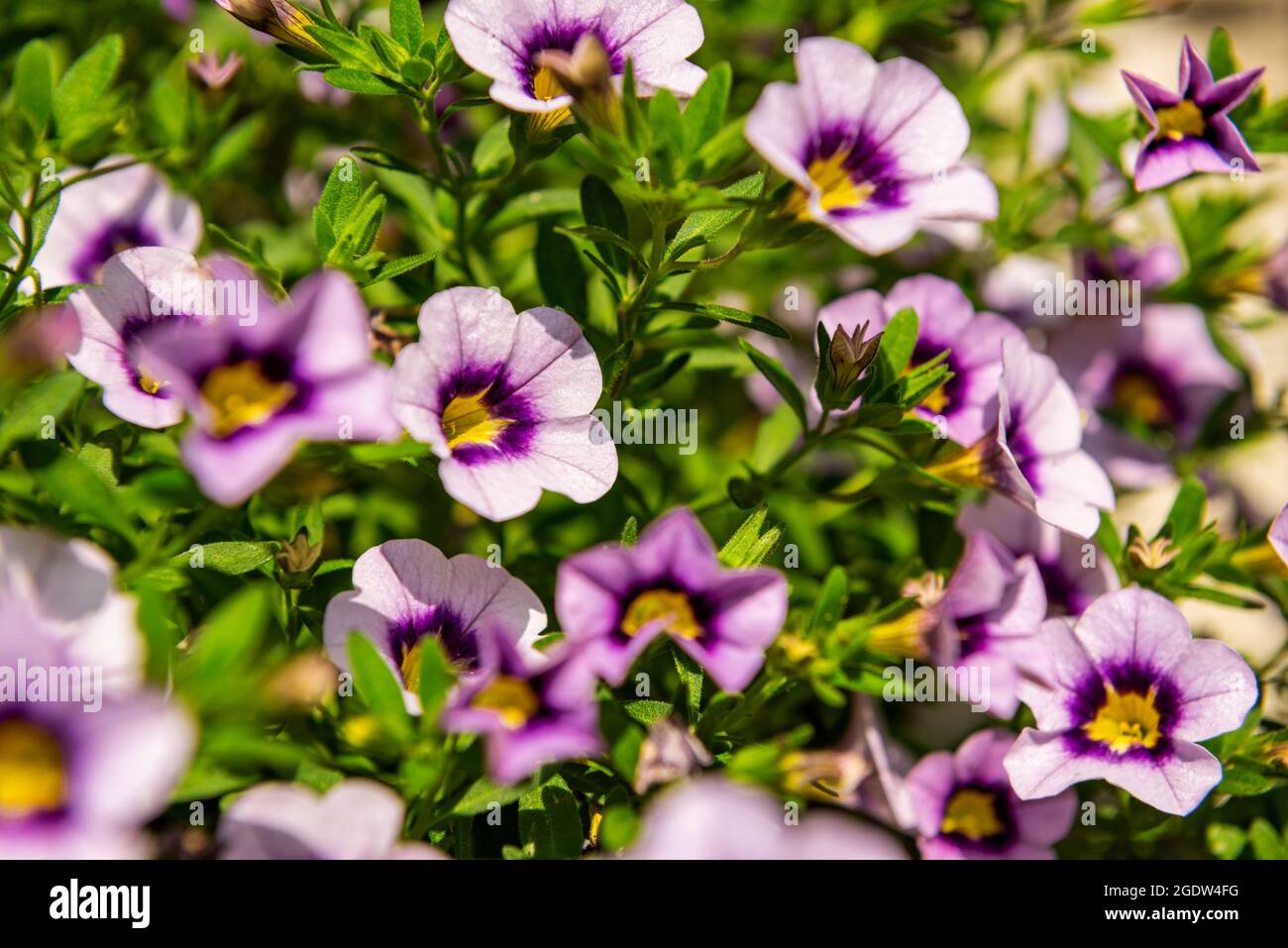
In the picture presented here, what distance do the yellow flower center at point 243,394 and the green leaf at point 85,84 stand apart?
0.83 meters

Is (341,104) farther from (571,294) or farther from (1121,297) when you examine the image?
(1121,297)

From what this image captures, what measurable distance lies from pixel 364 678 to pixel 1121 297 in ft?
6.79

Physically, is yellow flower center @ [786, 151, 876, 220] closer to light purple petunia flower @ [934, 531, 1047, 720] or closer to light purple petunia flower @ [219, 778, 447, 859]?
light purple petunia flower @ [934, 531, 1047, 720]

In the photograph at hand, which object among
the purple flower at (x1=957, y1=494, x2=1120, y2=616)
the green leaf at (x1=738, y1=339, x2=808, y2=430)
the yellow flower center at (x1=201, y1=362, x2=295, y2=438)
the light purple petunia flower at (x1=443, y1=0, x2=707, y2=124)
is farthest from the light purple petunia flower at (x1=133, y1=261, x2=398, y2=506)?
the purple flower at (x1=957, y1=494, x2=1120, y2=616)

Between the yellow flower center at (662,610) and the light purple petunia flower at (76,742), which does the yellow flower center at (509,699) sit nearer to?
the yellow flower center at (662,610)

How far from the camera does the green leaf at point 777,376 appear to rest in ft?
5.95

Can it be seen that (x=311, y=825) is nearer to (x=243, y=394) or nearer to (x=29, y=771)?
(x=29, y=771)

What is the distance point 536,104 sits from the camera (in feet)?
5.23

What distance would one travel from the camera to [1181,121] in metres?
2.07

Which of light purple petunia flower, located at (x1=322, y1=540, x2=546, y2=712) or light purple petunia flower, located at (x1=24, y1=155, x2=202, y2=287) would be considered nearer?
light purple petunia flower, located at (x1=322, y1=540, x2=546, y2=712)

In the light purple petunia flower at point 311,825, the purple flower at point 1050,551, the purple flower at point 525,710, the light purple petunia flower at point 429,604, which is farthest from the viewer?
the purple flower at point 1050,551

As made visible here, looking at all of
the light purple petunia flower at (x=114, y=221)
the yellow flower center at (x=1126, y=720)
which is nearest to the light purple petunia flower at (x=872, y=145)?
the yellow flower center at (x=1126, y=720)

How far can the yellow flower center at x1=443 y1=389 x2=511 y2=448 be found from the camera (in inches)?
66.4

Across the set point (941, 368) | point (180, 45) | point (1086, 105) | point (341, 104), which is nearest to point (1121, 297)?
point (1086, 105)
